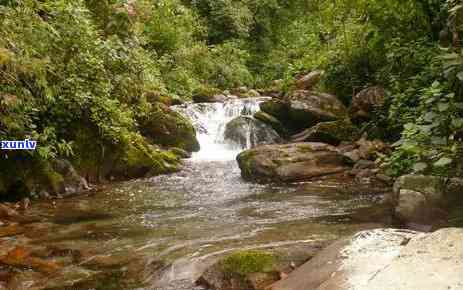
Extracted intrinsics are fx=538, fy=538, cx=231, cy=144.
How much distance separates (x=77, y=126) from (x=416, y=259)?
325 inches

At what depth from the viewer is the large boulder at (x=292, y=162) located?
1091 centimetres

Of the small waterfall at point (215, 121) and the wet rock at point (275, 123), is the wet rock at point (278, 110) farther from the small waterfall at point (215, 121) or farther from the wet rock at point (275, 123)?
the small waterfall at point (215, 121)

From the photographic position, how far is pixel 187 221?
25.4ft

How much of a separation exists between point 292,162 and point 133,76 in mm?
3802

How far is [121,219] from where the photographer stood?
8023 millimetres

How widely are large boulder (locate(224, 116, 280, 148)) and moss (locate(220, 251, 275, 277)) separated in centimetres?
1043

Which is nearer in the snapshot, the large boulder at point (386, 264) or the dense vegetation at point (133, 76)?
the large boulder at point (386, 264)

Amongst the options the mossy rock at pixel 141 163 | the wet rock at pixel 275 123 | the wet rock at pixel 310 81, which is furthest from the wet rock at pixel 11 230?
the wet rock at pixel 310 81

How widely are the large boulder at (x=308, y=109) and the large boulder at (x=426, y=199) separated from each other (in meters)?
7.67

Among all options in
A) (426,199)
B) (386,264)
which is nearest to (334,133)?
(426,199)

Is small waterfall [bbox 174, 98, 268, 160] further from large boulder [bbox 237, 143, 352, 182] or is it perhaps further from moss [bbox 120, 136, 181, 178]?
large boulder [bbox 237, 143, 352, 182]

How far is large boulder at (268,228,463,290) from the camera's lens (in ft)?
11.5

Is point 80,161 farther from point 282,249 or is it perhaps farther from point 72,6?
point 282,249

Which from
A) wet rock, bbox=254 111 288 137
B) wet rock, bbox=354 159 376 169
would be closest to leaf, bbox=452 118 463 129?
wet rock, bbox=354 159 376 169
